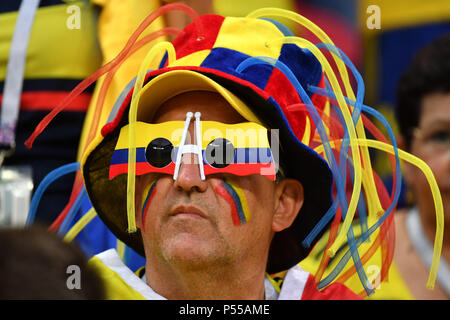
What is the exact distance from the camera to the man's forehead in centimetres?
212

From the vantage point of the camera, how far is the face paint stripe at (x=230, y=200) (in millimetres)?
2043

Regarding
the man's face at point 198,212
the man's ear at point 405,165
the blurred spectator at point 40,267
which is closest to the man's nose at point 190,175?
the man's face at point 198,212

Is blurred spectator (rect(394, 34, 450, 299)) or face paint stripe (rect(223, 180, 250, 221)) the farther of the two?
blurred spectator (rect(394, 34, 450, 299))

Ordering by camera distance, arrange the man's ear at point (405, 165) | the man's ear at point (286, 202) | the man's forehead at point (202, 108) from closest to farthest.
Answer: the man's forehead at point (202, 108) → the man's ear at point (286, 202) → the man's ear at point (405, 165)

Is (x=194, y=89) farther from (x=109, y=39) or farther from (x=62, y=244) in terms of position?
(x=62, y=244)

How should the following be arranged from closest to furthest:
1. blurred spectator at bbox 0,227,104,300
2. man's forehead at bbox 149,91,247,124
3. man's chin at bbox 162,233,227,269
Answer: blurred spectator at bbox 0,227,104,300
man's chin at bbox 162,233,227,269
man's forehead at bbox 149,91,247,124

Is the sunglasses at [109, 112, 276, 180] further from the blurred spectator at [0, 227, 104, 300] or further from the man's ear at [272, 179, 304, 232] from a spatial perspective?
the blurred spectator at [0, 227, 104, 300]

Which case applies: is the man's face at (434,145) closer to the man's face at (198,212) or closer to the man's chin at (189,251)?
the man's face at (198,212)

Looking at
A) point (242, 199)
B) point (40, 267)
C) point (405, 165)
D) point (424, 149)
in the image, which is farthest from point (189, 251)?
point (405, 165)

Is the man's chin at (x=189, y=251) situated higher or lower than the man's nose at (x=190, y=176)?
lower

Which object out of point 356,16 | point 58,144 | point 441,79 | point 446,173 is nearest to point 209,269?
point 58,144

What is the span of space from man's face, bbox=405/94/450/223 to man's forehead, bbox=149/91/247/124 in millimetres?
1137

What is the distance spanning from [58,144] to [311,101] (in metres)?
0.93

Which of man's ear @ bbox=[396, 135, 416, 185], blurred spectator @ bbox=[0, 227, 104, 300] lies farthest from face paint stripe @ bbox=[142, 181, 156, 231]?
man's ear @ bbox=[396, 135, 416, 185]
